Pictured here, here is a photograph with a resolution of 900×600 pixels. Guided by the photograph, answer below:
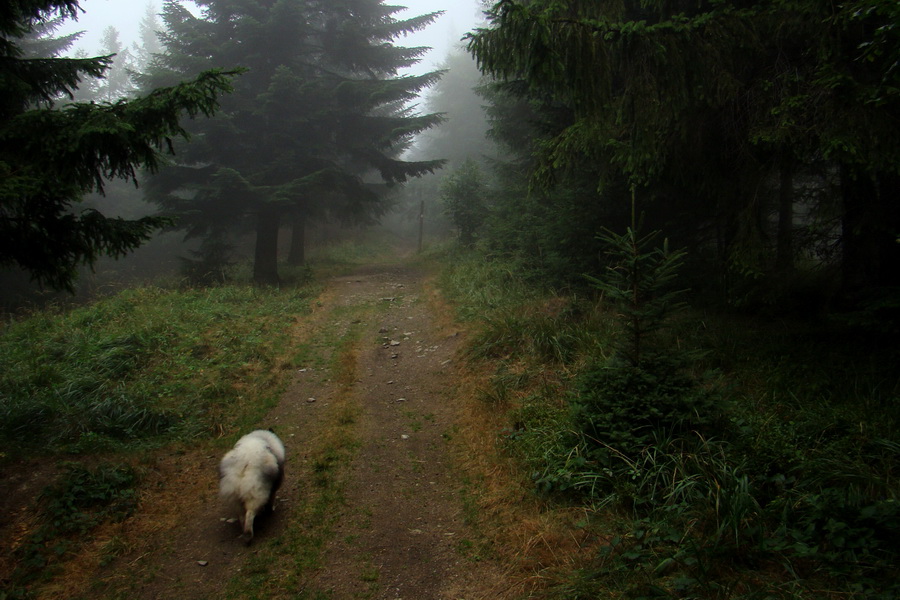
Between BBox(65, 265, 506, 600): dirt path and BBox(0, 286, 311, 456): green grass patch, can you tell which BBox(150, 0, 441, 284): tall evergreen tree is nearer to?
BBox(0, 286, 311, 456): green grass patch

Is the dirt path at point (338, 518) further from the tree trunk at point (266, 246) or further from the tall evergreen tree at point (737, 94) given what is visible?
the tree trunk at point (266, 246)

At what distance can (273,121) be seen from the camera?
60.3ft

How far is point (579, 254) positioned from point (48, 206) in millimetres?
8829

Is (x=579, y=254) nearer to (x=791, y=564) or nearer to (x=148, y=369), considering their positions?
(x=791, y=564)

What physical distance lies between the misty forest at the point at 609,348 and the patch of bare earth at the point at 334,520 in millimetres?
64

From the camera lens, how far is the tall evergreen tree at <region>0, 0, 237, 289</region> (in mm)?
4621

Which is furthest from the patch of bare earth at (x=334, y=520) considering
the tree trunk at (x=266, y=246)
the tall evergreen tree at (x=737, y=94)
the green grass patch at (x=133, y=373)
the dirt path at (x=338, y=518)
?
the tree trunk at (x=266, y=246)

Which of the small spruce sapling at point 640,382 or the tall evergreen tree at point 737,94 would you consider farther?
the tall evergreen tree at point 737,94

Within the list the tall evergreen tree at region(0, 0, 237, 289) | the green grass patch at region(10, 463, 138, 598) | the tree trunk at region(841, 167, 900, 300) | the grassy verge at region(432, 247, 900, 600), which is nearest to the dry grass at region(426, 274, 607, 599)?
the grassy verge at region(432, 247, 900, 600)

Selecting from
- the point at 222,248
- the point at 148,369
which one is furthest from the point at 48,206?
the point at 222,248

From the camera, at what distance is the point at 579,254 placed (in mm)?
10359

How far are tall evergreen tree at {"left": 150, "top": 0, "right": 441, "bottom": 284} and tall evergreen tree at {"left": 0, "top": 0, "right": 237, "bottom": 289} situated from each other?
10774 mm

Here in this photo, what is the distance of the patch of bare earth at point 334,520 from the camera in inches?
158

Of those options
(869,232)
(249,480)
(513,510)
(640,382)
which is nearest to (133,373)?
(249,480)
